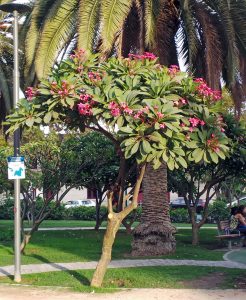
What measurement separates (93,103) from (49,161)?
7045 millimetres

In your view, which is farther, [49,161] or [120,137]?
[49,161]

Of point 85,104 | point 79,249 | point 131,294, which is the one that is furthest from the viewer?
point 79,249

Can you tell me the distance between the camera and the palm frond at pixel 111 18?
45.6 ft

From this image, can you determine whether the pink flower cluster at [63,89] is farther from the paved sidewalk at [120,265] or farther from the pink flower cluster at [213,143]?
the paved sidewalk at [120,265]

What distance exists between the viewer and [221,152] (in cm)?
1058

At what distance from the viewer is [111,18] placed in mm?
14062

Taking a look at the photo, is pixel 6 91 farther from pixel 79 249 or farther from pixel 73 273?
Result: pixel 73 273

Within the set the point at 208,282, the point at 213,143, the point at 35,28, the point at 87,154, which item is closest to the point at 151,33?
the point at 35,28

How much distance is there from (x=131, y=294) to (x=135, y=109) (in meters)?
3.22

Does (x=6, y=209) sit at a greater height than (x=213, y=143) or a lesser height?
lesser

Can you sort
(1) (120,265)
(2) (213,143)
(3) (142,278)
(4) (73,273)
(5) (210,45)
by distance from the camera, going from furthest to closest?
(5) (210,45)
(1) (120,265)
(4) (73,273)
(3) (142,278)
(2) (213,143)

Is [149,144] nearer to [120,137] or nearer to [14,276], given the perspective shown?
[120,137]

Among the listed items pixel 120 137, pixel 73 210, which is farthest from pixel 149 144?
pixel 73 210

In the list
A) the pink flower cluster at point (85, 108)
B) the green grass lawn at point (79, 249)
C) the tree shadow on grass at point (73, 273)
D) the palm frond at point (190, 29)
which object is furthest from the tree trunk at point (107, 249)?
the palm frond at point (190, 29)
